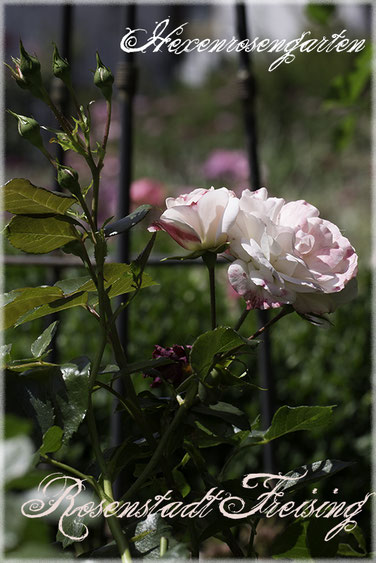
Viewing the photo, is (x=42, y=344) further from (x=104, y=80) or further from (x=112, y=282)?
(x=104, y=80)

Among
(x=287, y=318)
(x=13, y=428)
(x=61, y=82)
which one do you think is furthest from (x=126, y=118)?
(x=287, y=318)

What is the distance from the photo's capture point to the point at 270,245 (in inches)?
21.1

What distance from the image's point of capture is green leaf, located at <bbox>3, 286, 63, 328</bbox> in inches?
21.6

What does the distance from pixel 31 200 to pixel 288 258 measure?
205mm

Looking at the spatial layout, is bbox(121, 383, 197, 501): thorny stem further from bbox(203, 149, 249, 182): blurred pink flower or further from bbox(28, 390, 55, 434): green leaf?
bbox(203, 149, 249, 182): blurred pink flower

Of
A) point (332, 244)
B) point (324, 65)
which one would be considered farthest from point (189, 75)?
point (332, 244)

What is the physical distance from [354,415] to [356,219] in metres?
3.93

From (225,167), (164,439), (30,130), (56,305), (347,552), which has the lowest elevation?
(347,552)

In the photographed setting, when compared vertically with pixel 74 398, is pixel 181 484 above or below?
below

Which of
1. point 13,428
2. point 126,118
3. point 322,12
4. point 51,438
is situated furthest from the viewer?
point 322,12

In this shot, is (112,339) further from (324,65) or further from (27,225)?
(324,65)

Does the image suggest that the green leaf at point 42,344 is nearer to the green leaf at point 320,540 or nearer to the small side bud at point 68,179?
the small side bud at point 68,179

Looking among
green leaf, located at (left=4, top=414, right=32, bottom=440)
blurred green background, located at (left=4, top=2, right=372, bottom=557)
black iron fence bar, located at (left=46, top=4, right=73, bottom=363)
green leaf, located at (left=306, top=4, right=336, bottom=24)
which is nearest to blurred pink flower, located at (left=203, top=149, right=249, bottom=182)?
blurred green background, located at (left=4, top=2, right=372, bottom=557)

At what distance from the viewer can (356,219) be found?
5602 mm
